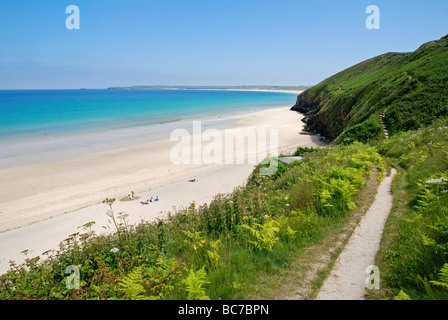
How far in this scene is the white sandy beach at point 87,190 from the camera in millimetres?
13820

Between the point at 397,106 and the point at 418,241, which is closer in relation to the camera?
the point at 418,241

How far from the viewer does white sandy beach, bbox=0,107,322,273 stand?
45.3 ft

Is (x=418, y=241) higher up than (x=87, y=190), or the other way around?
(x=418, y=241)

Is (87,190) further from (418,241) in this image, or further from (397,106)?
(397,106)

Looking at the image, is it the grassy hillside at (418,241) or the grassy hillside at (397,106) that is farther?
the grassy hillside at (397,106)

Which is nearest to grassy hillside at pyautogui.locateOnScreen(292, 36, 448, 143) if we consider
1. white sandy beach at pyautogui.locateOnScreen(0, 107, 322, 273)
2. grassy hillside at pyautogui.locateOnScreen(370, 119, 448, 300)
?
white sandy beach at pyautogui.locateOnScreen(0, 107, 322, 273)

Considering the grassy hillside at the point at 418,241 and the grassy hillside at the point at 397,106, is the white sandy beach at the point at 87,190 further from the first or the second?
the grassy hillside at the point at 397,106

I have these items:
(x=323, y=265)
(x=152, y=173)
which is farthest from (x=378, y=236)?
(x=152, y=173)

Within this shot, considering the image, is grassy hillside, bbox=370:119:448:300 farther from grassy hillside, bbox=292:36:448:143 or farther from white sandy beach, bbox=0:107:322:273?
grassy hillside, bbox=292:36:448:143

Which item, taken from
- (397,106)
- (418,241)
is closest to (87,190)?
(418,241)

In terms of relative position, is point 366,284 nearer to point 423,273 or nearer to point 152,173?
point 423,273

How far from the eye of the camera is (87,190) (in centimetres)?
1961

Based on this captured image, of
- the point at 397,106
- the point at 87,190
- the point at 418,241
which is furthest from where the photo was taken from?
the point at 397,106

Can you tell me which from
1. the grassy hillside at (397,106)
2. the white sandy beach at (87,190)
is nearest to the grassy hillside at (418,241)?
the white sandy beach at (87,190)
